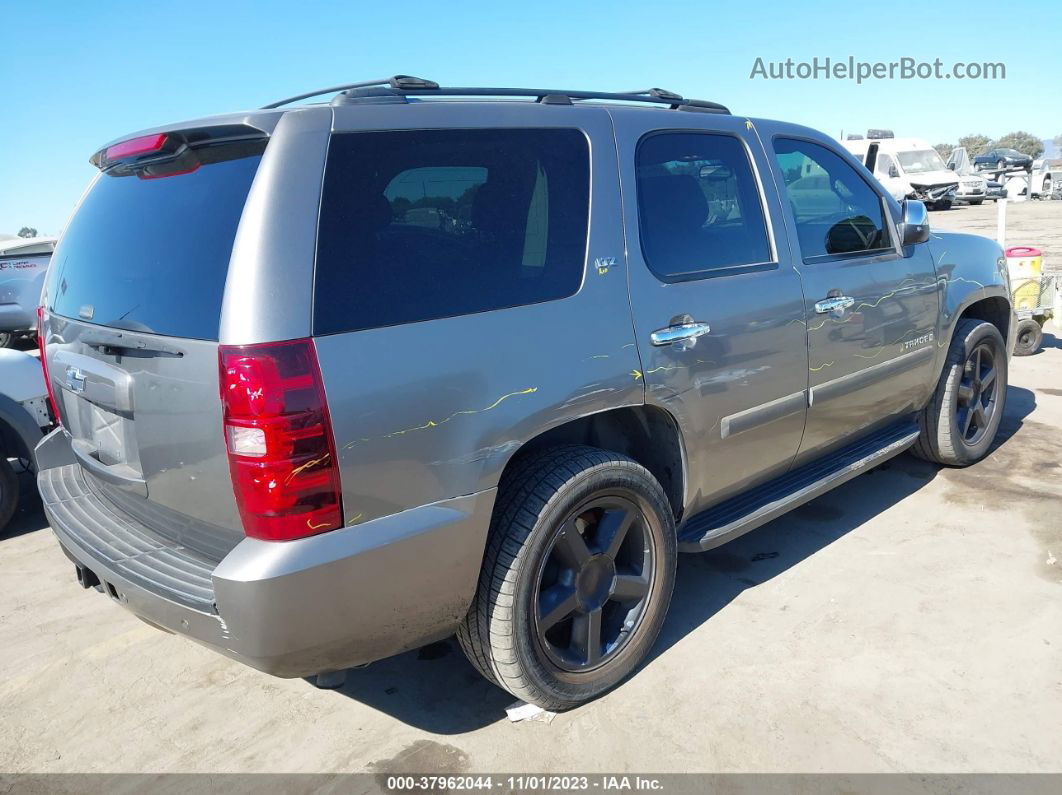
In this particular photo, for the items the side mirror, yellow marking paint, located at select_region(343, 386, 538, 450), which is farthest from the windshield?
yellow marking paint, located at select_region(343, 386, 538, 450)

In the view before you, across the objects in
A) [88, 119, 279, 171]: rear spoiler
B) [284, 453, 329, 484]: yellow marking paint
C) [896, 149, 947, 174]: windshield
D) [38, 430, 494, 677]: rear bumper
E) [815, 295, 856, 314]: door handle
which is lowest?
[38, 430, 494, 677]: rear bumper

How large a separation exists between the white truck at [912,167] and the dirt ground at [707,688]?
25.5m

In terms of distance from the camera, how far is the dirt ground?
2588 millimetres

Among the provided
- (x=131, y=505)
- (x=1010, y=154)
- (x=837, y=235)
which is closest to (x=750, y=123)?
(x=837, y=235)

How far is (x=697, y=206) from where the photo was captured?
321 cm

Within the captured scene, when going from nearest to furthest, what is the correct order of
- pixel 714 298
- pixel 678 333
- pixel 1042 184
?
pixel 678 333 < pixel 714 298 < pixel 1042 184

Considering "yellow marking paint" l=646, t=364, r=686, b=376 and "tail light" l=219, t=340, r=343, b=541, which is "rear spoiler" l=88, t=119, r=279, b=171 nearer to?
"tail light" l=219, t=340, r=343, b=541

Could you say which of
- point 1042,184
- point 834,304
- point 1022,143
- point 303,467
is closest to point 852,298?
point 834,304

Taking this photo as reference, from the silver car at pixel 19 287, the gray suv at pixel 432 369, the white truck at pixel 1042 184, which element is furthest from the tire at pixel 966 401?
the white truck at pixel 1042 184

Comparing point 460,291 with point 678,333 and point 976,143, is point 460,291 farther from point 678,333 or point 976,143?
point 976,143

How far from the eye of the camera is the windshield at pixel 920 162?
27359mm

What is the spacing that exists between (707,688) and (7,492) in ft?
12.7

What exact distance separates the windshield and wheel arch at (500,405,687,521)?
27.9 metres

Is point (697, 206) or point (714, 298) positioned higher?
point (697, 206)
